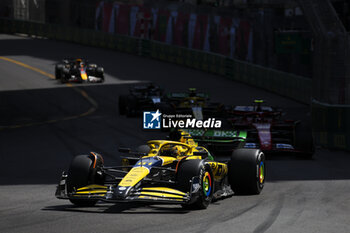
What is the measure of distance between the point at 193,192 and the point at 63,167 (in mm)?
7444

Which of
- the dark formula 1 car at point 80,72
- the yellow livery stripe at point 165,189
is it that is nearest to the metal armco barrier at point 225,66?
the dark formula 1 car at point 80,72

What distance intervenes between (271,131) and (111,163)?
4.89 m

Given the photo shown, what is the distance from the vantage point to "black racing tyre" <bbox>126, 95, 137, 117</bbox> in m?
29.3

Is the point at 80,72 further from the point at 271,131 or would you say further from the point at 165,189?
the point at 165,189

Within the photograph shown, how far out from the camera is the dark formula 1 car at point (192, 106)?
2522 centimetres

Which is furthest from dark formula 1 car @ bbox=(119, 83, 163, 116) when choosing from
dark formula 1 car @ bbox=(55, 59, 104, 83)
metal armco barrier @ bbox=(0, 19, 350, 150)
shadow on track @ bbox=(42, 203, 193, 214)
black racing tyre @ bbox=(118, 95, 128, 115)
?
shadow on track @ bbox=(42, 203, 193, 214)

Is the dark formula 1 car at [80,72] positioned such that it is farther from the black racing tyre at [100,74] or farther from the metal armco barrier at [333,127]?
the metal armco barrier at [333,127]

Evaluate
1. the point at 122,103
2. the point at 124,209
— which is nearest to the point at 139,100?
the point at 122,103

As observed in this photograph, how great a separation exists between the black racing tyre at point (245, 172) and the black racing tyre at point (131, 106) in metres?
16.1

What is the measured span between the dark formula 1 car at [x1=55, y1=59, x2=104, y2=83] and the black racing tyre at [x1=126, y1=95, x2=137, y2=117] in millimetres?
12477

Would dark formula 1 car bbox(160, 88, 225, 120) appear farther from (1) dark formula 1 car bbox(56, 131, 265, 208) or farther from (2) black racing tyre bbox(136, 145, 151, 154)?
(1) dark formula 1 car bbox(56, 131, 265, 208)

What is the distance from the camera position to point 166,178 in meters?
12.5

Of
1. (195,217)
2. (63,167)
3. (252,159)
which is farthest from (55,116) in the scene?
(195,217)

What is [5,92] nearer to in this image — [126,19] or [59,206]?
[126,19]
